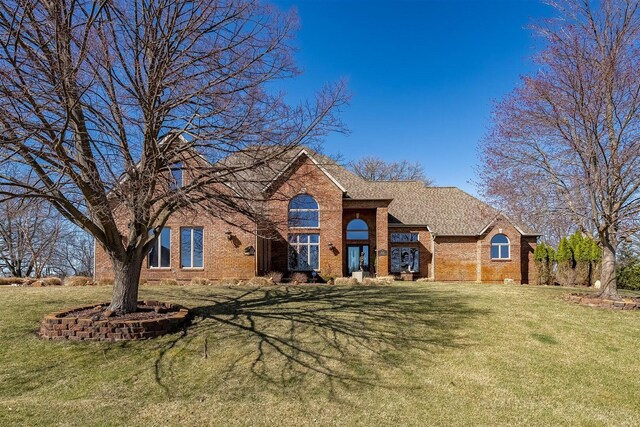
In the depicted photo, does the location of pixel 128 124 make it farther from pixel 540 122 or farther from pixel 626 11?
pixel 626 11

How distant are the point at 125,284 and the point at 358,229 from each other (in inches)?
631

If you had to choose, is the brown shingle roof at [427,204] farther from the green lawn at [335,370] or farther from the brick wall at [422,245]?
the green lawn at [335,370]

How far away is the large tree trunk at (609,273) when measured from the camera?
12.4 metres

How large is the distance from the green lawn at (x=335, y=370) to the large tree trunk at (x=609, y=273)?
4.75 ft

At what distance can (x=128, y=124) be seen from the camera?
8383mm

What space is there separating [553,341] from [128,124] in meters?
9.94

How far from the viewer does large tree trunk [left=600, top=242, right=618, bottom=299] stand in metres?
12.4

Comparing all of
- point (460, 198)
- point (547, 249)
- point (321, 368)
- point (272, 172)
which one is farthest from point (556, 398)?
point (460, 198)

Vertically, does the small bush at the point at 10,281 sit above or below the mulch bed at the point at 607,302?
above

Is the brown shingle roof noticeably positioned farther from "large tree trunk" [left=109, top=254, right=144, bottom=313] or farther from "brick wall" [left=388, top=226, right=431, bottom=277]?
"large tree trunk" [left=109, top=254, right=144, bottom=313]

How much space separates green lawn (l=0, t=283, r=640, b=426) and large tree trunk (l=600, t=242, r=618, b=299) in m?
1.45

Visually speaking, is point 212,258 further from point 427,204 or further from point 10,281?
point 427,204

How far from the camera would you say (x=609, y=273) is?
1244cm

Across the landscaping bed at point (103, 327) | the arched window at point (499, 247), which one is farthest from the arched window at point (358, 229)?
the landscaping bed at point (103, 327)
